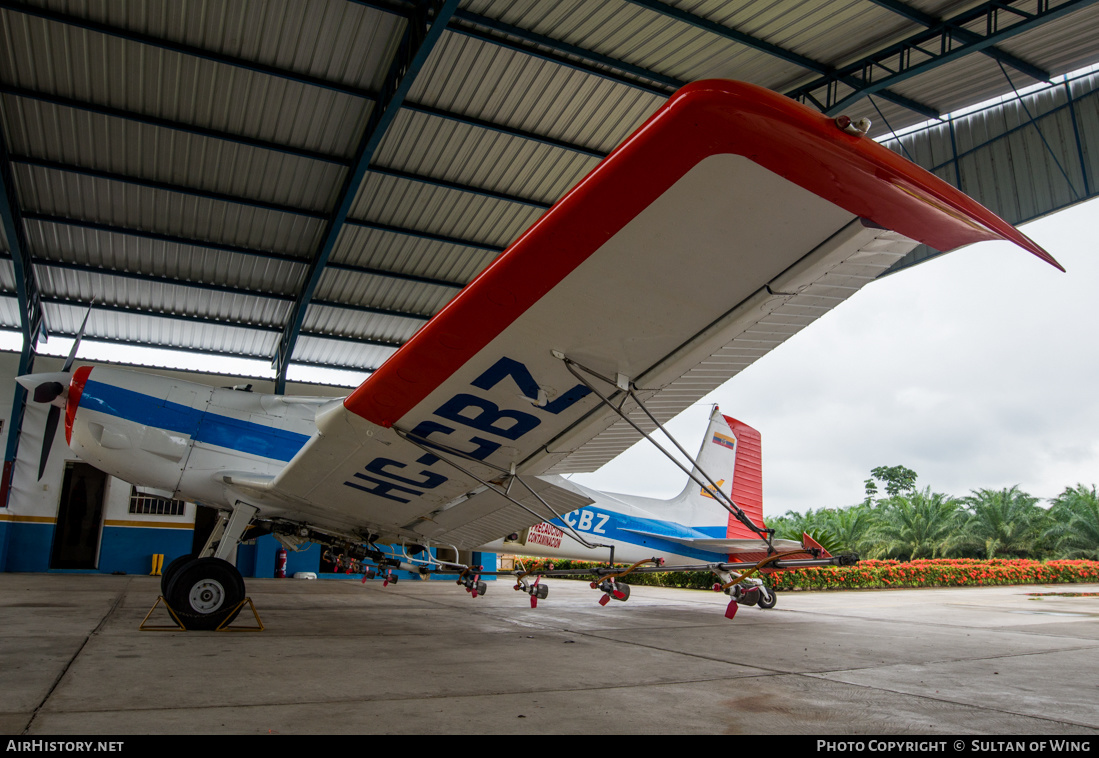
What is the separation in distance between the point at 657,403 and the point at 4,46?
12179 mm

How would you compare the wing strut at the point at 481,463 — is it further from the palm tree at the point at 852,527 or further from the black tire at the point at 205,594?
the palm tree at the point at 852,527

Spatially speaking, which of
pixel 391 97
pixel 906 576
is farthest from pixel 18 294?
pixel 906 576

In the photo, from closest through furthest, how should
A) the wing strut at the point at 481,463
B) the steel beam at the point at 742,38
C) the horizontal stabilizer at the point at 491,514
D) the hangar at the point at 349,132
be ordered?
the wing strut at the point at 481,463
the horizontal stabilizer at the point at 491,514
the steel beam at the point at 742,38
the hangar at the point at 349,132

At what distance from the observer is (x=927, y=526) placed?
2739cm

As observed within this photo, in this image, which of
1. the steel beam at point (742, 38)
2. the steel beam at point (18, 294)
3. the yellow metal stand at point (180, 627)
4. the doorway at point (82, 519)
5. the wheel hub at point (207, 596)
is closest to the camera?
the yellow metal stand at point (180, 627)

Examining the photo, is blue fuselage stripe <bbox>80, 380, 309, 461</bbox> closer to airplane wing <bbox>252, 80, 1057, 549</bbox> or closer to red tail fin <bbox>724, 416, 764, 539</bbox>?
airplane wing <bbox>252, 80, 1057, 549</bbox>

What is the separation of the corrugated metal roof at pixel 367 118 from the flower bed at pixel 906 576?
354 inches

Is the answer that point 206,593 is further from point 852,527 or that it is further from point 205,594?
point 852,527

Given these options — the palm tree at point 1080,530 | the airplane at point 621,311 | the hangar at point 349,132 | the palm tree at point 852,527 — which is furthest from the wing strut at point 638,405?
the palm tree at point 1080,530

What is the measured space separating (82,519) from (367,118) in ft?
51.5

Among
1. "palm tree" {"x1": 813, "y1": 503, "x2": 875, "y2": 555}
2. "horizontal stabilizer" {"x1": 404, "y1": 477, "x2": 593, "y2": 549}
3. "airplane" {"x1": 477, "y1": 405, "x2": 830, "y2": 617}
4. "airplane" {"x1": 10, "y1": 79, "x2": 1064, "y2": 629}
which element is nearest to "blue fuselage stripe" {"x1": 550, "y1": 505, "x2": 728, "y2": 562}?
"airplane" {"x1": 477, "y1": 405, "x2": 830, "y2": 617}

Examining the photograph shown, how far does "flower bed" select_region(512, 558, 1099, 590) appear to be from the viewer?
15039 millimetres

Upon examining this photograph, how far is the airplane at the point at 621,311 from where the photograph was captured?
7.41 feet

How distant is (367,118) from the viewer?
37.1 feet
